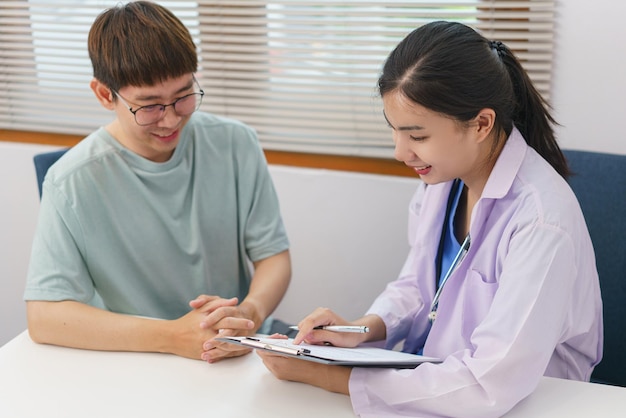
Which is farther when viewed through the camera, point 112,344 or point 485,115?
point 112,344

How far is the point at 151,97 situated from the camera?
172cm

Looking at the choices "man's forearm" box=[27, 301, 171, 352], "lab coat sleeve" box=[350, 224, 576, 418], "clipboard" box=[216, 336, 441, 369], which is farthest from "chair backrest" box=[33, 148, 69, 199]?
"lab coat sleeve" box=[350, 224, 576, 418]

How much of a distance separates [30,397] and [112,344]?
0.70 feet

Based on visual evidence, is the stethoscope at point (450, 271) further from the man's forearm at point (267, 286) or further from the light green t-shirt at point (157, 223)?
the light green t-shirt at point (157, 223)

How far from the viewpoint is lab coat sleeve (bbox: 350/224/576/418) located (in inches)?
51.4

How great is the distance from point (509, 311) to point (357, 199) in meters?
1.27

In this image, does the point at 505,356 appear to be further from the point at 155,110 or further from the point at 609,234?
the point at 155,110

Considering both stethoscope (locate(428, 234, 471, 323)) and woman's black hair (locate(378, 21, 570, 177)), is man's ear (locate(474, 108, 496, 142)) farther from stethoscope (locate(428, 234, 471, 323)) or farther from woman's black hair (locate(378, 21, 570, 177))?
stethoscope (locate(428, 234, 471, 323))

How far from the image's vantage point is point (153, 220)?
1.89m

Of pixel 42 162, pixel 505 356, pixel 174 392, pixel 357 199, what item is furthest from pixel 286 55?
pixel 505 356

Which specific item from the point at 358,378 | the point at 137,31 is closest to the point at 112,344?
the point at 358,378

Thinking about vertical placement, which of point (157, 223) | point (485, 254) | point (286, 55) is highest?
point (286, 55)

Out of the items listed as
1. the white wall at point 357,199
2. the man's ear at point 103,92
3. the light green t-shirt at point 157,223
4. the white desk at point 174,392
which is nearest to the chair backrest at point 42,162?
the light green t-shirt at point 157,223

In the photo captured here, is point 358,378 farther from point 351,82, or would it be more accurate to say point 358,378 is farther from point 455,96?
point 351,82
